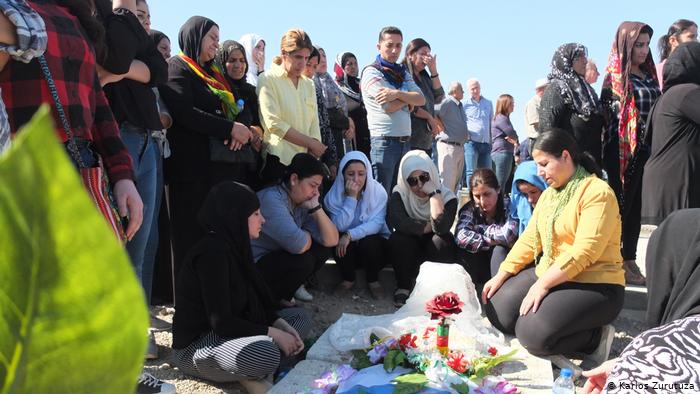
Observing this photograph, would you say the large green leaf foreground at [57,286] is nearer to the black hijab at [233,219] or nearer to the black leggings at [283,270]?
the black hijab at [233,219]

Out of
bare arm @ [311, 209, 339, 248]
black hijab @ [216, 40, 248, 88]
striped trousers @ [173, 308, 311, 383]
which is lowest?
striped trousers @ [173, 308, 311, 383]

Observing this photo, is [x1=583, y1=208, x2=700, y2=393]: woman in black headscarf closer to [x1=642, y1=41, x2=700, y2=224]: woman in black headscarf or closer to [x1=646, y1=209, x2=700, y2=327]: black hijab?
[x1=646, y1=209, x2=700, y2=327]: black hijab

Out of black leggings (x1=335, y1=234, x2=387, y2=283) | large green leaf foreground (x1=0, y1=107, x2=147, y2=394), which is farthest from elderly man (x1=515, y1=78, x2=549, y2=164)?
large green leaf foreground (x1=0, y1=107, x2=147, y2=394)

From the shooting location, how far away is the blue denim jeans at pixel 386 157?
4789 mm

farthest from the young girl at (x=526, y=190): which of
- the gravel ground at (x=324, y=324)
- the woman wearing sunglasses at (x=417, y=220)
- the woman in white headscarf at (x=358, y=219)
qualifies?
the woman in white headscarf at (x=358, y=219)

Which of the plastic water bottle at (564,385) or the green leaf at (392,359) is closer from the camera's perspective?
the plastic water bottle at (564,385)

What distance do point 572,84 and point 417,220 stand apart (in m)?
1.45

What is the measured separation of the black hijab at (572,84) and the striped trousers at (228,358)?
270 centimetres

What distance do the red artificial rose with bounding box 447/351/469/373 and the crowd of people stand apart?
0.53m

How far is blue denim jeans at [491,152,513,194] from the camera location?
7574mm

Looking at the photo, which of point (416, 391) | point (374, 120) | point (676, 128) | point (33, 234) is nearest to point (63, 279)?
point (33, 234)

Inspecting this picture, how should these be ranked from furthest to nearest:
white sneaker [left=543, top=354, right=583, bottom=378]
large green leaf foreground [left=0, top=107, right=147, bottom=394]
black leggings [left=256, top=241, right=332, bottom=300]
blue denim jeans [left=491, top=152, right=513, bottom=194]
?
blue denim jeans [left=491, top=152, right=513, bottom=194] < black leggings [left=256, top=241, right=332, bottom=300] < white sneaker [left=543, top=354, right=583, bottom=378] < large green leaf foreground [left=0, top=107, right=147, bottom=394]

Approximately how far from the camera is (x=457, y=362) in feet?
9.24

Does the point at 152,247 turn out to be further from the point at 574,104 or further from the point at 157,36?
the point at 574,104
